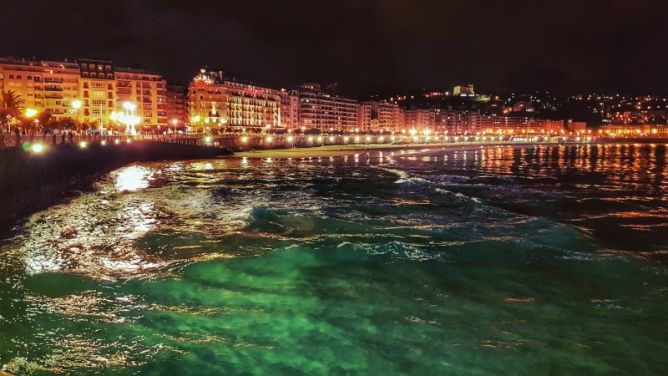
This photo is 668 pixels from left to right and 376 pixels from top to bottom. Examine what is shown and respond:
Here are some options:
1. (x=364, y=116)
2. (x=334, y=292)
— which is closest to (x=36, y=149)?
(x=334, y=292)

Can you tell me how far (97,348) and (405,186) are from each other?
25.4 m

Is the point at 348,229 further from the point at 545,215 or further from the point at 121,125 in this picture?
the point at 121,125

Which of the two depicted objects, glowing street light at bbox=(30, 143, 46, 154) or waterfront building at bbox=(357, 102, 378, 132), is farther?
waterfront building at bbox=(357, 102, 378, 132)

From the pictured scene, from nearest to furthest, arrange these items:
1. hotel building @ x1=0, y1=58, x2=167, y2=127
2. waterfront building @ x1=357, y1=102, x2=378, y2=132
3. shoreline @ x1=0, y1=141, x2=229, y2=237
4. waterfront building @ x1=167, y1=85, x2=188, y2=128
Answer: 1. shoreline @ x1=0, y1=141, x2=229, y2=237
2. hotel building @ x1=0, y1=58, x2=167, y2=127
3. waterfront building @ x1=167, y1=85, x2=188, y2=128
4. waterfront building @ x1=357, y1=102, x2=378, y2=132

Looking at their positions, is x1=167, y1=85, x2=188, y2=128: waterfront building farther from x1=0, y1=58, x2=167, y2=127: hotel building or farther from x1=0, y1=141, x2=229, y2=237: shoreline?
x1=0, y1=141, x2=229, y2=237: shoreline

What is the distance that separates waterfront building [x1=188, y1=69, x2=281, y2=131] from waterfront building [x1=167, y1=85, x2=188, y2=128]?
5.95 metres

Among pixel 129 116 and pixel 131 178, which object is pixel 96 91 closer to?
pixel 129 116

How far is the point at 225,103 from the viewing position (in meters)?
134

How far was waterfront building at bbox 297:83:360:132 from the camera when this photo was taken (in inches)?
6570

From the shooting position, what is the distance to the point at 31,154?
24.5m

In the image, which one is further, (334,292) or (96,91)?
(96,91)

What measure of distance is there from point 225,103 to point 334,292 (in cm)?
12924

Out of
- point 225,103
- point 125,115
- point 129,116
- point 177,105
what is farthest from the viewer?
point 177,105

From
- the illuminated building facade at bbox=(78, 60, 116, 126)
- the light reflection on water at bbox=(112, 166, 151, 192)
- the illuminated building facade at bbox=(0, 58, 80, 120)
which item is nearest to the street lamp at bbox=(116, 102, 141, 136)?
the illuminated building facade at bbox=(78, 60, 116, 126)
